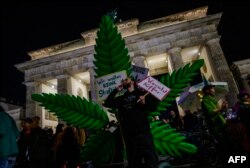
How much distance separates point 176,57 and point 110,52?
20.3 m

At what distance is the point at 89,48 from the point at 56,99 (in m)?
22.5

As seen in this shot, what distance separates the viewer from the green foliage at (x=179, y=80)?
3.25 m

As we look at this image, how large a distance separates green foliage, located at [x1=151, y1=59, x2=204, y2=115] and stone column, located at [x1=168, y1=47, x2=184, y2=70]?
64.0 ft

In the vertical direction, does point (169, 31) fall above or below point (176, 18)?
below

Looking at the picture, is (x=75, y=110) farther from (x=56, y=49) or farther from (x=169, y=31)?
(x=56, y=49)

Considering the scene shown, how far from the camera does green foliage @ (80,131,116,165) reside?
3133mm

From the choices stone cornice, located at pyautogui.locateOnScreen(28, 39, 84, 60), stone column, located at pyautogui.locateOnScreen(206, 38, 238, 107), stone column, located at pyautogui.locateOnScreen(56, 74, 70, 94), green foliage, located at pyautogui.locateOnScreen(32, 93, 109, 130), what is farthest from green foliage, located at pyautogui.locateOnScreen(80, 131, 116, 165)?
stone cornice, located at pyautogui.locateOnScreen(28, 39, 84, 60)

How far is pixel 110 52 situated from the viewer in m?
3.51

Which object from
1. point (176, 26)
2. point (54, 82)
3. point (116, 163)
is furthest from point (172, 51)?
point (116, 163)

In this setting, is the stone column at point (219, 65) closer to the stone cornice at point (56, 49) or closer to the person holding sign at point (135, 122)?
the stone cornice at point (56, 49)

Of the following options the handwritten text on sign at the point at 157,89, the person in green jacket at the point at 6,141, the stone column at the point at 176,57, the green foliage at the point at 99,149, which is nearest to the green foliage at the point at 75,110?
the green foliage at the point at 99,149

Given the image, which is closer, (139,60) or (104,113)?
(104,113)

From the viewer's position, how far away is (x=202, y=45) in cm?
2355

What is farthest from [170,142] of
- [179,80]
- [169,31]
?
[169,31]
